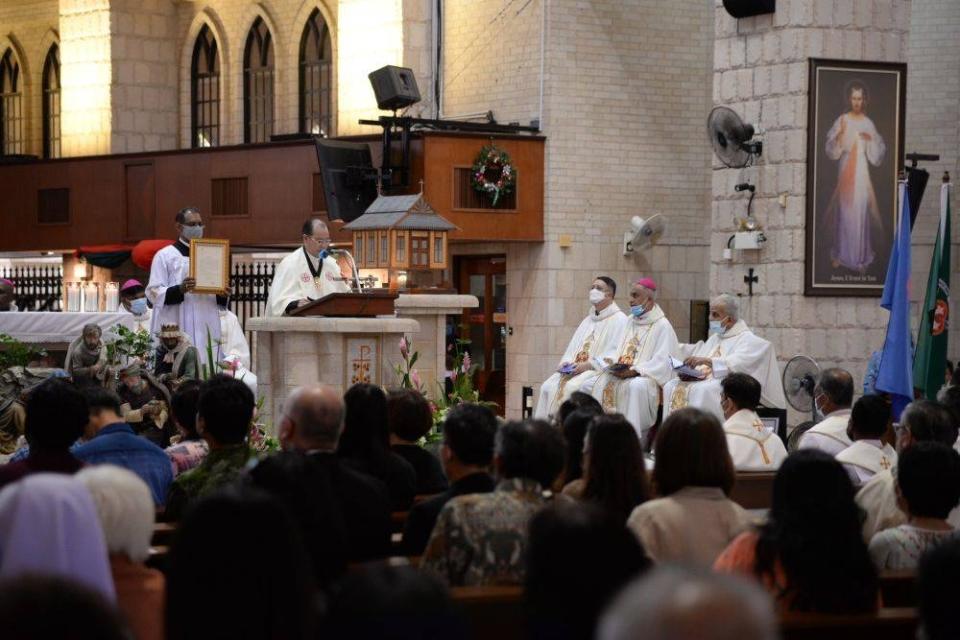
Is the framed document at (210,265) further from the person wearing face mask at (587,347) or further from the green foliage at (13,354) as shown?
the person wearing face mask at (587,347)

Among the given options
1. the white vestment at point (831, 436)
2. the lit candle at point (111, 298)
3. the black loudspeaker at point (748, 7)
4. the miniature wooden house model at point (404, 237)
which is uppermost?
the black loudspeaker at point (748, 7)

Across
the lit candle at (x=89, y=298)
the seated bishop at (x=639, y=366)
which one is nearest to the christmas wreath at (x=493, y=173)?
the seated bishop at (x=639, y=366)

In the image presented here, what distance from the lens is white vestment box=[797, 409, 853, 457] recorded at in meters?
→ 7.51

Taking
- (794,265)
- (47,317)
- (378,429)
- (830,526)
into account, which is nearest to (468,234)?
(794,265)

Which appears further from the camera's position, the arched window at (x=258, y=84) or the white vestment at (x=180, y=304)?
the arched window at (x=258, y=84)

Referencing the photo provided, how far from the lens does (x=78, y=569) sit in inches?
122

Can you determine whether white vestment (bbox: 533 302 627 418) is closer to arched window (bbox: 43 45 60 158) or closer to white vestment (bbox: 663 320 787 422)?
white vestment (bbox: 663 320 787 422)

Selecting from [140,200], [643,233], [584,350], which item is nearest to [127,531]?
[584,350]

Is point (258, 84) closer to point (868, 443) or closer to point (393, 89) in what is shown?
point (393, 89)

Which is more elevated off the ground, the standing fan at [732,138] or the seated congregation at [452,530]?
the standing fan at [732,138]

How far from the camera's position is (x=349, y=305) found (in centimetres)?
1039

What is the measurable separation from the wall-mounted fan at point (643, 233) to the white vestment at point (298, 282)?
6762mm

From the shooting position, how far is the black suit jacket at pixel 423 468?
6262 millimetres

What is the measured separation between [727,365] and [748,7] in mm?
3275
